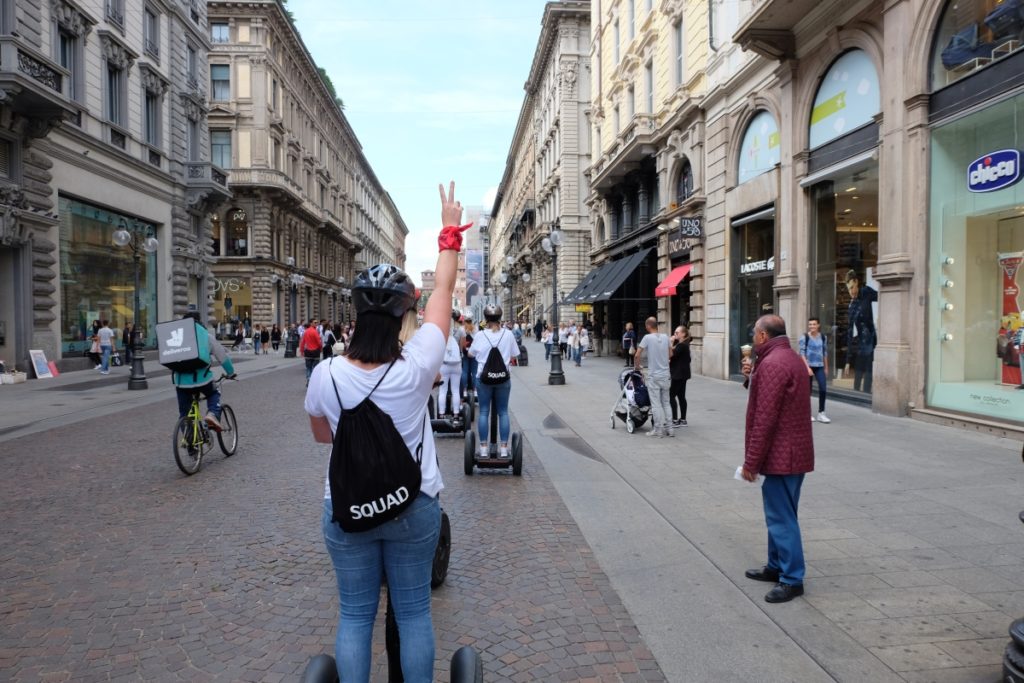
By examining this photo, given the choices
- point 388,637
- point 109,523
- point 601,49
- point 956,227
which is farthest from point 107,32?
point 388,637

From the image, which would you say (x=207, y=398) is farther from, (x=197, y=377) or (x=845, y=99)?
(x=845, y=99)

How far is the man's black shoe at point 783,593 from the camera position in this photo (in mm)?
4090

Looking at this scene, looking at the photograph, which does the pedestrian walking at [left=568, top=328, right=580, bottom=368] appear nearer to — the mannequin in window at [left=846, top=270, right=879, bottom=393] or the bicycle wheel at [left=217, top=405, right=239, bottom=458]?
the mannequin in window at [left=846, top=270, right=879, bottom=393]

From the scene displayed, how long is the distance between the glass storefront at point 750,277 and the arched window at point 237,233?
121ft

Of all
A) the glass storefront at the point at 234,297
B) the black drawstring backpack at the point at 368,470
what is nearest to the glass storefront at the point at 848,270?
the black drawstring backpack at the point at 368,470

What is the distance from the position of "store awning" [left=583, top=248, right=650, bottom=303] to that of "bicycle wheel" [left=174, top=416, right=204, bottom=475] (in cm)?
1884

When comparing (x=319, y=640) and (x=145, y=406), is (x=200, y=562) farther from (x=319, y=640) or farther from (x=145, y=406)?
(x=145, y=406)

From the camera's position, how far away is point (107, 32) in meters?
23.1

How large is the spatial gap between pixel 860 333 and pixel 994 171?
3.83 meters

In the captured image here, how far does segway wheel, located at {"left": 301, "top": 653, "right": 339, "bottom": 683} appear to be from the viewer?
2.35m

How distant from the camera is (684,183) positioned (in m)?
22.9

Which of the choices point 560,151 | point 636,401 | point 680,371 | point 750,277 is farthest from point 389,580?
point 560,151

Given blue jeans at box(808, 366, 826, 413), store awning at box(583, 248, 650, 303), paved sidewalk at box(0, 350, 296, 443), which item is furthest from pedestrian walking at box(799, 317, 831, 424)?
store awning at box(583, 248, 650, 303)

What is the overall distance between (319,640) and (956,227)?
10853 millimetres
